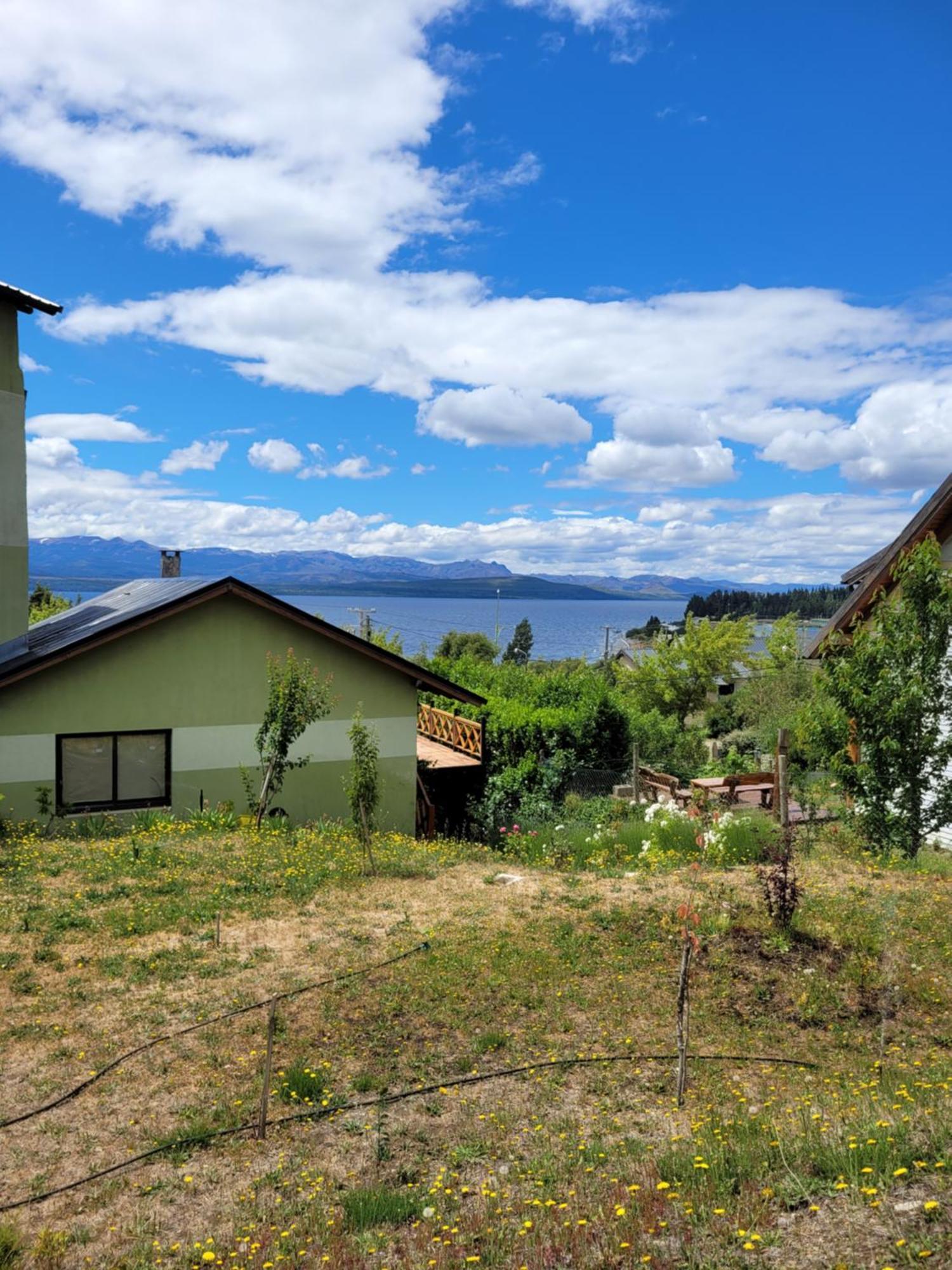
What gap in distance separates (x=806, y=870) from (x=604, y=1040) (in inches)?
285

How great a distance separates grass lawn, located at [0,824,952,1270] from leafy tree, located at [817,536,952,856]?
1919 mm

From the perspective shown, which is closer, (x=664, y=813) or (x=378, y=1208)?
(x=378, y=1208)

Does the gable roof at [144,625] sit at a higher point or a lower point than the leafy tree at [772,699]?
higher

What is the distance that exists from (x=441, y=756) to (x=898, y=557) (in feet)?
44.6

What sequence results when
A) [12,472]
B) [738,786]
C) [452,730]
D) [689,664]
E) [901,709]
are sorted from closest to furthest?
[901,709], [12,472], [738,786], [452,730], [689,664]

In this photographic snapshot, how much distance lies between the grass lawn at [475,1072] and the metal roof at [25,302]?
1362 cm

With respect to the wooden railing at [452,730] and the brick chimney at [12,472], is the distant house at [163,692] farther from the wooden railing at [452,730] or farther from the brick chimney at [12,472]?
the wooden railing at [452,730]

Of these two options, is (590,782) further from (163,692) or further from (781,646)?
(781,646)

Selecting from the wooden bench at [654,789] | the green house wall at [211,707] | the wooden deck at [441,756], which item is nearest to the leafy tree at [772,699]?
the wooden bench at [654,789]

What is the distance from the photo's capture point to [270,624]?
66.5 feet

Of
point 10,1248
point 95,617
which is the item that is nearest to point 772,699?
point 95,617

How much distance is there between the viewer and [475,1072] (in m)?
7.40

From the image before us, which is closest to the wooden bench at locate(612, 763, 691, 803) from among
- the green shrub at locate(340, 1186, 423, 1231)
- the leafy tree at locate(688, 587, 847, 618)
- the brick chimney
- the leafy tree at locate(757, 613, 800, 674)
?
the brick chimney

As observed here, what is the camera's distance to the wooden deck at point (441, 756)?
24531 mm
